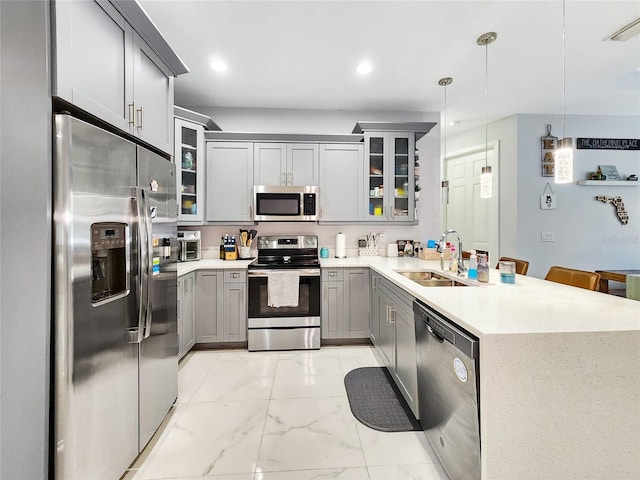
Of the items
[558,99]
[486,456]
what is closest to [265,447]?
[486,456]

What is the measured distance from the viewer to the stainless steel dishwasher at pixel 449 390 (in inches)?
44.3

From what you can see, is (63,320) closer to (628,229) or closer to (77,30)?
(77,30)

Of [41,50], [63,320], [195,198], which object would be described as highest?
[41,50]

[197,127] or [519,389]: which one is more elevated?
[197,127]

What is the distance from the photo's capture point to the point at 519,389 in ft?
3.50

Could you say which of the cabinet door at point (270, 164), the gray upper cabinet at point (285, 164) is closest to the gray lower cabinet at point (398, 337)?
the gray upper cabinet at point (285, 164)

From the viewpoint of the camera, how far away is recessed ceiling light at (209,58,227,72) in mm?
2564

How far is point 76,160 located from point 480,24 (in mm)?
2733

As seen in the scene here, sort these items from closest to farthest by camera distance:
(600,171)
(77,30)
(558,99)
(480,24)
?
(77,30) → (480,24) → (558,99) → (600,171)

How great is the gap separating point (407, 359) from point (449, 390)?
600mm

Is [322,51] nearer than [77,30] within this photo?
No

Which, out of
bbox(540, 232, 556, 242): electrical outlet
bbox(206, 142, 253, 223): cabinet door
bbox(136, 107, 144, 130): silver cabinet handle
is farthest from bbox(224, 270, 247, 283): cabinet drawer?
bbox(540, 232, 556, 242): electrical outlet

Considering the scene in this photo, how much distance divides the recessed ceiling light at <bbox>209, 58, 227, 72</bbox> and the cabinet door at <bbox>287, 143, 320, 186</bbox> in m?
0.98

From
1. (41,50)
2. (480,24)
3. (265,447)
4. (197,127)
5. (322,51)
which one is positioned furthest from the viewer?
(197,127)
